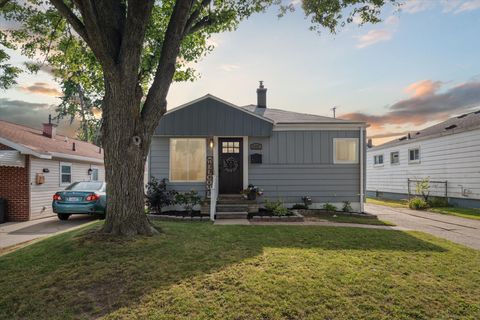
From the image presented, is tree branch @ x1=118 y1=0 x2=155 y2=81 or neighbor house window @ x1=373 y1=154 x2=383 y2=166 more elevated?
tree branch @ x1=118 y1=0 x2=155 y2=81

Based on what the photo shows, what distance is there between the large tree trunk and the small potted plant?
4622mm

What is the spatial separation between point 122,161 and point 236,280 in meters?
3.31

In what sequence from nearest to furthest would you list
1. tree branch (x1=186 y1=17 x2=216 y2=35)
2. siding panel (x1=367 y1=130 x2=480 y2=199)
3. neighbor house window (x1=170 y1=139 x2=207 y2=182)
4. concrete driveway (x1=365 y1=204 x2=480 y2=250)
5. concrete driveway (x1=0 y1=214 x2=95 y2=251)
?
1. concrete driveway (x1=365 y1=204 x2=480 y2=250)
2. concrete driveway (x1=0 y1=214 x2=95 y2=251)
3. tree branch (x1=186 y1=17 x2=216 y2=35)
4. neighbor house window (x1=170 y1=139 x2=207 y2=182)
5. siding panel (x1=367 y1=130 x2=480 y2=199)

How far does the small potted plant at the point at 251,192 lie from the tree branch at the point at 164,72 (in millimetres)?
4652

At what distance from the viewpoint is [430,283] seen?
351 cm

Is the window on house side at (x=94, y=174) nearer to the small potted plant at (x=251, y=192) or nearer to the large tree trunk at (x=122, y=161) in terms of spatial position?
the small potted plant at (x=251, y=192)

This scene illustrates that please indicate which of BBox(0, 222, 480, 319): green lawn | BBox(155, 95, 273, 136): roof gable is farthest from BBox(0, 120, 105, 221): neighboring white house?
BBox(0, 222, 480, 319): green lawn

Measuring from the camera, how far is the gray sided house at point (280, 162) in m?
10.0

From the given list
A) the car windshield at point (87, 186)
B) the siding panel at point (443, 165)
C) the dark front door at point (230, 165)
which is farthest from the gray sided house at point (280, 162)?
the siding panel at point (443, 165)

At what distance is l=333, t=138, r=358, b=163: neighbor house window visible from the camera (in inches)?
404

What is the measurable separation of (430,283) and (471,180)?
11.5 metres

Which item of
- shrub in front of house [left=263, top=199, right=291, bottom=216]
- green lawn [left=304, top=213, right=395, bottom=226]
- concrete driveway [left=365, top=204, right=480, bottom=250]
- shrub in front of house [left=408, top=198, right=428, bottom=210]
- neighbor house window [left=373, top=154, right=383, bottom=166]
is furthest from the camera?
neighbor house window [left=373, top=154, right=383, bottom=166]

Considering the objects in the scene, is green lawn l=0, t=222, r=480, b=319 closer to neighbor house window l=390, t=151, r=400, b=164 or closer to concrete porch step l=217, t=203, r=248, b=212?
concrete porch step l=217, t=203, r=248, b=212

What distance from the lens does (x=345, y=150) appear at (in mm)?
Answer: 10312
